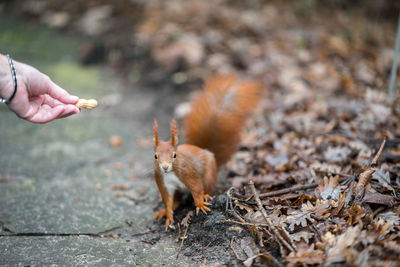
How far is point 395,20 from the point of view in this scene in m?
5.78

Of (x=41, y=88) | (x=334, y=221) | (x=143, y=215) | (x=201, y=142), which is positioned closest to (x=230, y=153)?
(x=201, y=142)

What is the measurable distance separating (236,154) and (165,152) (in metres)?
1.11

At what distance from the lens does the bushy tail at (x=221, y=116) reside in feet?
7.98

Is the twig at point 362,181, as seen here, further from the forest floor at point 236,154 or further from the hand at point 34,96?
the hand at point 34,96

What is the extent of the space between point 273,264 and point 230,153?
1.05 metres

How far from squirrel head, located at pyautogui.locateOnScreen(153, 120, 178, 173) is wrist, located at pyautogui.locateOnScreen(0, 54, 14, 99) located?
0.75m

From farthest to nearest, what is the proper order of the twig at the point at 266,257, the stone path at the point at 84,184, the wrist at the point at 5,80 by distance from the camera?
the stone path at the point at 84,184
the wrist at the point at 5,80
the twig at the point at 266,257

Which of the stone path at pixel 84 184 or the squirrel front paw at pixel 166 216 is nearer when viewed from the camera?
the stone path at pixel 84 184

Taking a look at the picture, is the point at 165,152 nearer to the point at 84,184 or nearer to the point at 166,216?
the point at 166,216

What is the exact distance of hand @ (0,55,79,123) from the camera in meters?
1.80

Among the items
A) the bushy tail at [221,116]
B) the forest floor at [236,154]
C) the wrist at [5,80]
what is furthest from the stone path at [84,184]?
the wrist at [5,80]

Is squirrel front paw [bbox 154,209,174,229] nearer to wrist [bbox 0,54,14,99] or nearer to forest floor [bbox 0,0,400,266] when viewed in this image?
forest floor [bbox 0,0,400,266]

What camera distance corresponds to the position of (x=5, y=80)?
70.1 inches

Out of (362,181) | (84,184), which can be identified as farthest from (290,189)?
(84,184)
